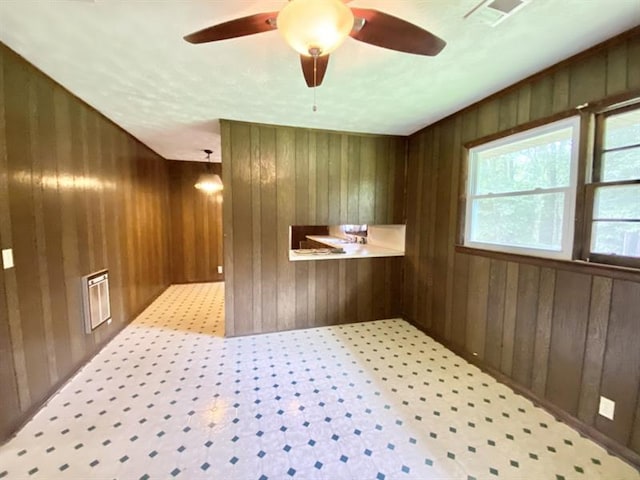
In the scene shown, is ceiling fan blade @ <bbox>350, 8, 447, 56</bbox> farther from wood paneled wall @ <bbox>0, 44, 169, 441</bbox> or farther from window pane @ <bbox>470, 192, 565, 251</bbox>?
wood paneled wall @ <bbox>0, 44, 169, 441</bbox>

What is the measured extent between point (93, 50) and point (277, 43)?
1162 millimetres

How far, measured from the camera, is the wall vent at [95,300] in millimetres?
2564

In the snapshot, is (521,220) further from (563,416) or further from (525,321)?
(563,416)

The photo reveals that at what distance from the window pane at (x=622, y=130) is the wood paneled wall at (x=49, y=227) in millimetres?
3730

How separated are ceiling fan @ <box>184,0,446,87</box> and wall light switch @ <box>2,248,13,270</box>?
1700 millimetres

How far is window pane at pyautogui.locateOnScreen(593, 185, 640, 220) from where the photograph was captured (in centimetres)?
161

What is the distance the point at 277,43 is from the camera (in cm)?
168

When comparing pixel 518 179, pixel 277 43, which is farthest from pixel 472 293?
pixel 277 43

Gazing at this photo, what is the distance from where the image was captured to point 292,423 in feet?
6.23

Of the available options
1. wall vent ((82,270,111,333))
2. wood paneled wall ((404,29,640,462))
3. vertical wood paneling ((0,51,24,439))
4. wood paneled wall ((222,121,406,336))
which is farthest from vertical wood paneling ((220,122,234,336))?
wood paneled wall ((404,29,640,462))

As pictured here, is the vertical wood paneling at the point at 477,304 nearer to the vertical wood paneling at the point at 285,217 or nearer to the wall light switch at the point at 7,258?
the vertical wood paneling at the point at 285,217

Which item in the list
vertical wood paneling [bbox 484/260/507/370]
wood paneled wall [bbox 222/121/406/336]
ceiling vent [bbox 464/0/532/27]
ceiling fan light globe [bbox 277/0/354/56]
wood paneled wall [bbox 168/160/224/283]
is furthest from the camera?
wood paneled wall [bbox 168/160/224/283]

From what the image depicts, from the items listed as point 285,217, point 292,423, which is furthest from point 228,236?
point 292,423

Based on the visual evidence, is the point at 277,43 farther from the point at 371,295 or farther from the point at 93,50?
the point at 371,295
